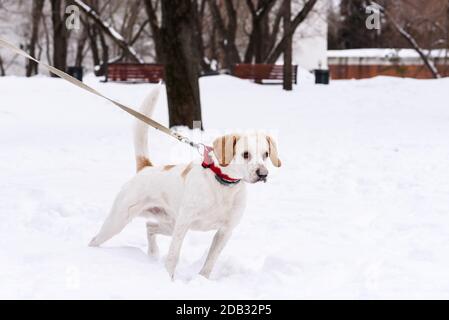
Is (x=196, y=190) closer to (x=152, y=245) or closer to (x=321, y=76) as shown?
(x=152, y=245)

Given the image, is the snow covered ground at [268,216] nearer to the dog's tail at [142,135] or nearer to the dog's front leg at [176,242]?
the dog's front leg at [176,242]

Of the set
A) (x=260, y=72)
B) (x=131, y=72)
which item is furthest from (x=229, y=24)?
(x=131, y=72)

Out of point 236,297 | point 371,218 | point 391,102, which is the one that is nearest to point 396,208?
point 371,218

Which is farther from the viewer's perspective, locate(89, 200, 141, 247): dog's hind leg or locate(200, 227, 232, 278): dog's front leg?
locate(89, 200, 141, 247): dog's hind leg

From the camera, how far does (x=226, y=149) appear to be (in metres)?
3.58

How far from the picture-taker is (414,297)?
12.5ft

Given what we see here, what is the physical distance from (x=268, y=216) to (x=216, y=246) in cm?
212

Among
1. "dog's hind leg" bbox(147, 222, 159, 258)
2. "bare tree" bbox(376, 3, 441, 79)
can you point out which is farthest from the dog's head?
"bare tree" bbox(376, 3, 441, 79)

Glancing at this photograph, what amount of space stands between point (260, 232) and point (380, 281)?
1554mm

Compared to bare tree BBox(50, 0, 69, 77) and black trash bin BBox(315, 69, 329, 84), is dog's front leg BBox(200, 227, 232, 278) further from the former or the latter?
bare tree BBox(50, 0, 69, 77)

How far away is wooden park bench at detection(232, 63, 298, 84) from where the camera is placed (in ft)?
83.7

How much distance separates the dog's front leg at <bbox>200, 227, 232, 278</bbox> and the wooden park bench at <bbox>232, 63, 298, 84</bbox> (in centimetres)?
2163

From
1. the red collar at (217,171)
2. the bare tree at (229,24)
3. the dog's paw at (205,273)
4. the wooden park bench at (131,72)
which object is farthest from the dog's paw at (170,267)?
the bare tree at (229,24)

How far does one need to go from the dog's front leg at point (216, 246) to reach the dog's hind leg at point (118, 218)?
473 mm
